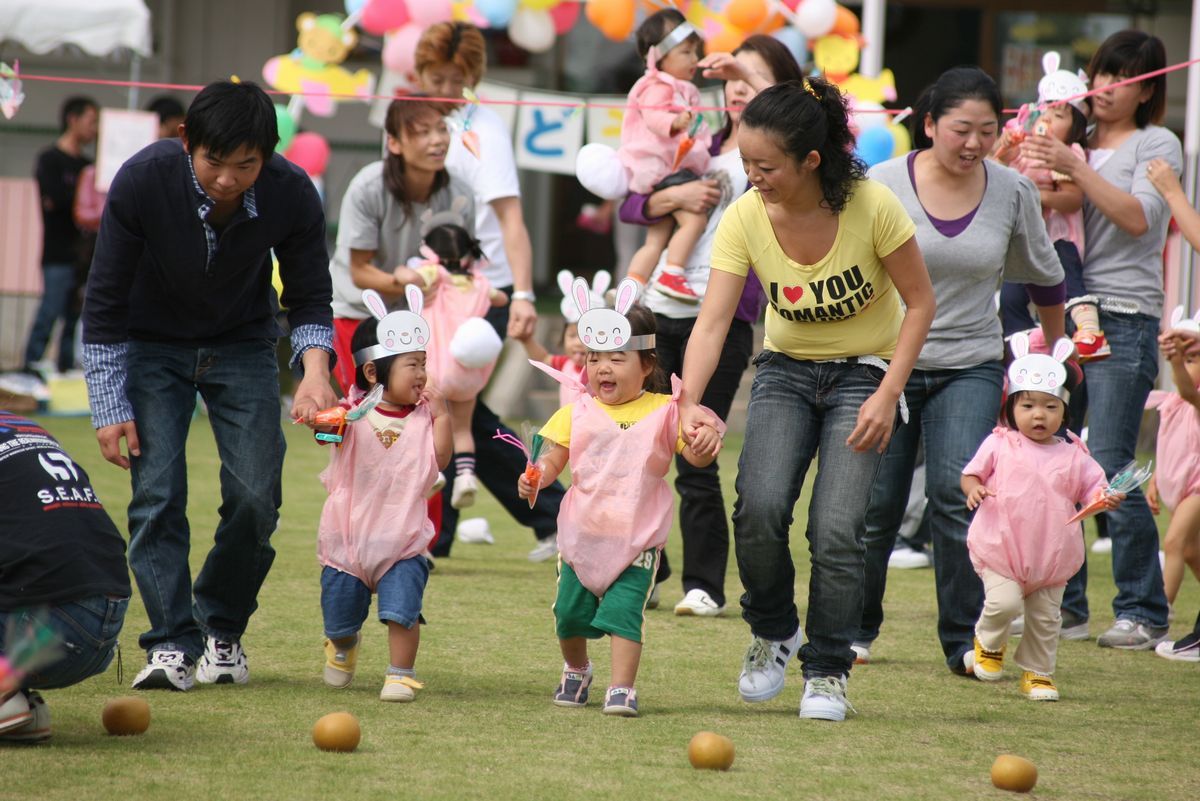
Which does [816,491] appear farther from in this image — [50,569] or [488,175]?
[488,175]

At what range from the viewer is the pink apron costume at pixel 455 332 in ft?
22.7

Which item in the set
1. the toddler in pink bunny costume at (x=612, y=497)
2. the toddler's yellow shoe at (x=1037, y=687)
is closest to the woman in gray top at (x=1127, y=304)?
the toddler's yellow shoe at (x=1037, y=687)

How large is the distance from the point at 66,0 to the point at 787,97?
10.9 meters

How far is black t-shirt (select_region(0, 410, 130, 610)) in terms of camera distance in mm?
3857

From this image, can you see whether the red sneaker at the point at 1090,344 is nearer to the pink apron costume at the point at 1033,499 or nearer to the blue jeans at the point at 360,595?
the pink apron costume at the point at 1033,499

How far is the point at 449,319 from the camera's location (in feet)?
22.9

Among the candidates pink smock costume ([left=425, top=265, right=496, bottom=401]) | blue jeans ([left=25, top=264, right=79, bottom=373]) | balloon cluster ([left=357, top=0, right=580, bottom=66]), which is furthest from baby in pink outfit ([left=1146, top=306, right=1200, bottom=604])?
blue jeans ([left=25, top=264, right=79, bottom=373])

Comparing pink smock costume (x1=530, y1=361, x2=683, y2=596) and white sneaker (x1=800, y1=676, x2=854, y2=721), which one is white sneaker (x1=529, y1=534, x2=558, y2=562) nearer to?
pink smock costume (x1=530, y1=361, x2=683, y2=596)

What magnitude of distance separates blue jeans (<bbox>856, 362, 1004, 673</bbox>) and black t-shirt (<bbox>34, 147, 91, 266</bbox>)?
34.2ft

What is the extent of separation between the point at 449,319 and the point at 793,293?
2735 mm

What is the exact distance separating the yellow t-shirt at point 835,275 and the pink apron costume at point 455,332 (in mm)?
2474

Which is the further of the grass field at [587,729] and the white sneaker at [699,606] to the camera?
the white sneaker at [699,606]

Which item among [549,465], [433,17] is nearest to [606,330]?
[549,465]

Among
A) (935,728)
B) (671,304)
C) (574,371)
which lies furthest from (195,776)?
(574,371)
